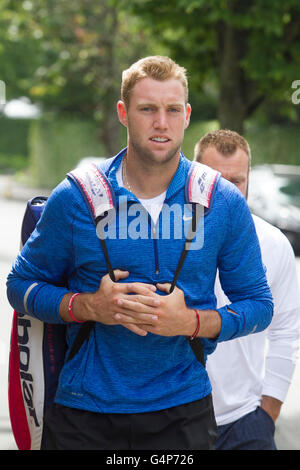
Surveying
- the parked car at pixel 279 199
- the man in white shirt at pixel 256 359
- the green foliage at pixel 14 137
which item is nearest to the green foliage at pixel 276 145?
the parked car at pixel 279 199

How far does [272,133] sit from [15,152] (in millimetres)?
21498

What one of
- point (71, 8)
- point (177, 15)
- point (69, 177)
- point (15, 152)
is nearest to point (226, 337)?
point (69, 177)

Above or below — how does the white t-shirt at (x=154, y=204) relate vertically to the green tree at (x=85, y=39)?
below

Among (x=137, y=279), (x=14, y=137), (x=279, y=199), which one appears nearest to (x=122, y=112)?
(x=137, y=279)

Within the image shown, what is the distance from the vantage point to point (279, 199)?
16234 mm

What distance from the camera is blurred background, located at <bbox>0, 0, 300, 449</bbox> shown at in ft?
44.0

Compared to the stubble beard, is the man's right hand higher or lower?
lower

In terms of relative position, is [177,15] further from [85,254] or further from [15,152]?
[15,152]

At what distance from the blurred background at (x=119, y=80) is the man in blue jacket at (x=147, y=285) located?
Result: 10.3ft

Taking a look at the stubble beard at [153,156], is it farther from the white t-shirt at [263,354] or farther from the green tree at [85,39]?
the green tree at [85,39]

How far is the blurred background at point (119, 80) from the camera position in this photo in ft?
44.0

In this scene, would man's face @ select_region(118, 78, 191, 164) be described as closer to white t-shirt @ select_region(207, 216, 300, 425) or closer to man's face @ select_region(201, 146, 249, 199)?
white t-shirt @ select_region(207, 216, 300, 425)

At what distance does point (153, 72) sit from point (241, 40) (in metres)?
11.7

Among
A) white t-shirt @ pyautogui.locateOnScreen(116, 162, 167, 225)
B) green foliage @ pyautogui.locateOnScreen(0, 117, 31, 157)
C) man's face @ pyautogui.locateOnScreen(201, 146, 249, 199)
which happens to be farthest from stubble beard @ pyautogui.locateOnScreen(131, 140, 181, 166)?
green foliage @ pyautogui.locateOnScreen(0, 117, 31, 157)
